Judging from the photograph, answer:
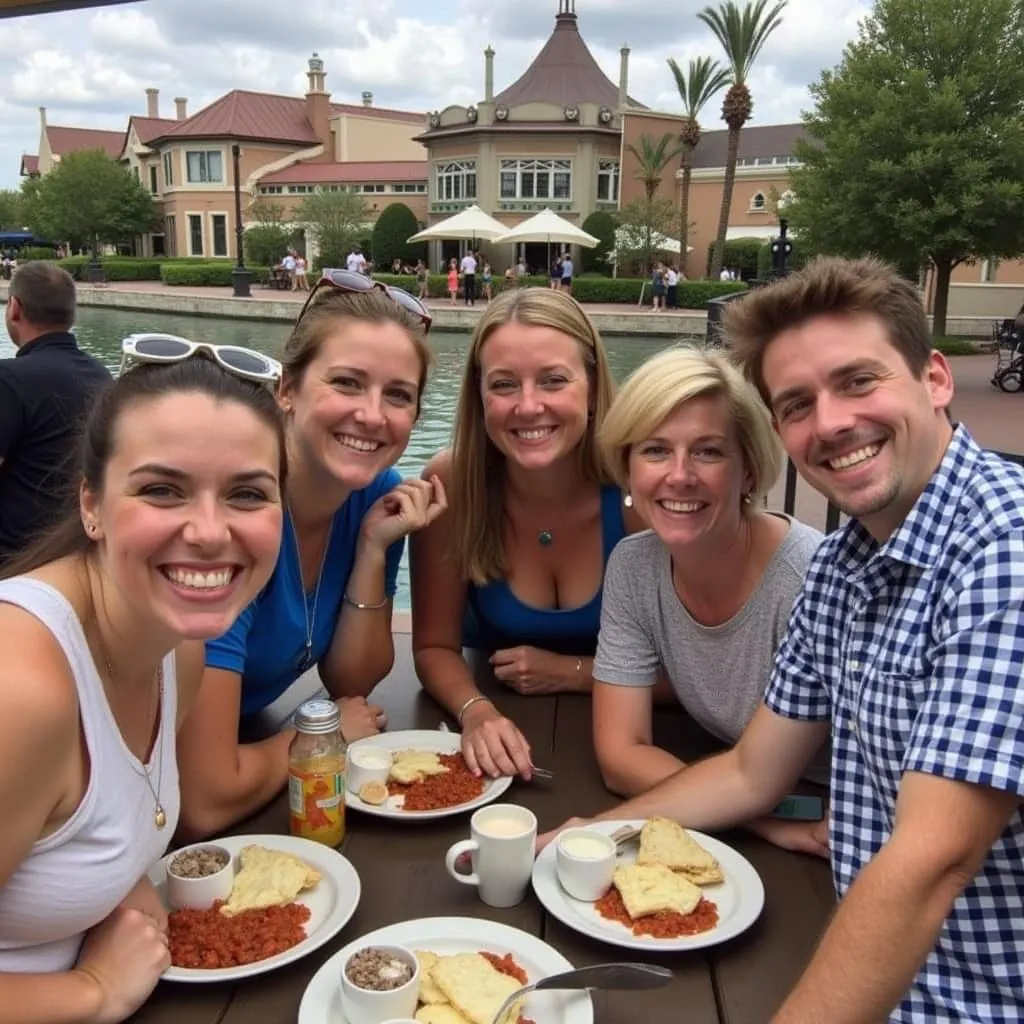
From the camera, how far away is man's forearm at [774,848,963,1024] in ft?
4.00

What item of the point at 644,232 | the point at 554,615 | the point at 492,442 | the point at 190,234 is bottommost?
the point at 554,615

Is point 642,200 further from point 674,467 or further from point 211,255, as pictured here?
point 674,467

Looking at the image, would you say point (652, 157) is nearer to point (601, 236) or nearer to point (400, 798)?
point (601, 236)

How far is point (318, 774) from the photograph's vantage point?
1.65 m

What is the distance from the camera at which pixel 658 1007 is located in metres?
1.31

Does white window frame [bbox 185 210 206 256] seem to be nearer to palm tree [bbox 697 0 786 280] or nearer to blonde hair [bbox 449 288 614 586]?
palm tree [bbox 697 0 786 280]

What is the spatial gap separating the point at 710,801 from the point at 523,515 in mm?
1185

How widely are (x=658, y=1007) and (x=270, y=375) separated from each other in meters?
1.19

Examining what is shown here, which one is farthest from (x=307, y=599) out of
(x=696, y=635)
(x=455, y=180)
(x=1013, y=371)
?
(x=455, y=180)

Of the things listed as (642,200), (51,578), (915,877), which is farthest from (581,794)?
(642,200)

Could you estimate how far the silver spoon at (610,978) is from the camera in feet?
4.15

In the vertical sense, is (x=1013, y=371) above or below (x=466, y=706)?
above

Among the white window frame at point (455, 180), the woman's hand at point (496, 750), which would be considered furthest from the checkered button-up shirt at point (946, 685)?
the white window frame at point (455, 180)

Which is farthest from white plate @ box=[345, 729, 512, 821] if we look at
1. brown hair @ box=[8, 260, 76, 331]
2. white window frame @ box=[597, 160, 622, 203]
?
white window frame @ box=[597, 160, 622, 203]
